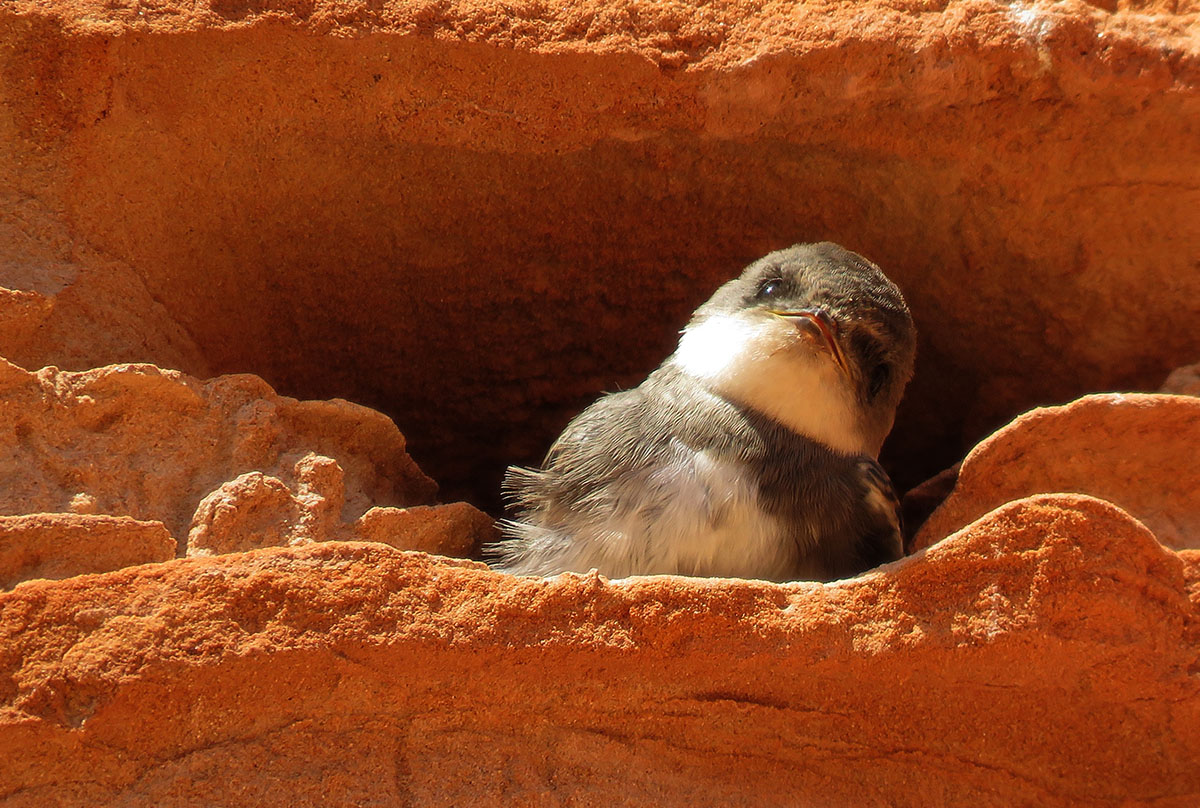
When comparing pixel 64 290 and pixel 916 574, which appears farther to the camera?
pixel 64 290

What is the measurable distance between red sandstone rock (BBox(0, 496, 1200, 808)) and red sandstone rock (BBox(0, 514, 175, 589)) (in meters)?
0.15

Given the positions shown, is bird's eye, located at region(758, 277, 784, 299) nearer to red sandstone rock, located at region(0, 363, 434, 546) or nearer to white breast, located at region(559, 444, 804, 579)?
white breast, located at region(559, 444, 804, 579)

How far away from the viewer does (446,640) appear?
6.47 feet

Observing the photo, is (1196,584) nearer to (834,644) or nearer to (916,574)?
(916,574)

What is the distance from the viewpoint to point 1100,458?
2.82m

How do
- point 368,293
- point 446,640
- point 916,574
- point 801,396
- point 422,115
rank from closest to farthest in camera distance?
point 446,640 → point 916,574 → point 801,396 → point 422,115 → point 368,293

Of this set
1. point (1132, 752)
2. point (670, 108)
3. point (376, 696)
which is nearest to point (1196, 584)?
point (1132, 752)

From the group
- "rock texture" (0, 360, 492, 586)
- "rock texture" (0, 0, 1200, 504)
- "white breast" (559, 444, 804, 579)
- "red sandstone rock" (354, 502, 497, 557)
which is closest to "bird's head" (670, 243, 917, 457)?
"white breast" (559, 444, 804, 579)

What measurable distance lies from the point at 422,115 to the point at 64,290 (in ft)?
3.41

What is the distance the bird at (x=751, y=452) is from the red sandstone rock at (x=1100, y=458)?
25 centimetres

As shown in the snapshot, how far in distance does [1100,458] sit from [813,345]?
0.77 m

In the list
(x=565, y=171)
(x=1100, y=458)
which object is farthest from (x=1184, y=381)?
(x=565, y=171)

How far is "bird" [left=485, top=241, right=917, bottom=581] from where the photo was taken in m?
2.60

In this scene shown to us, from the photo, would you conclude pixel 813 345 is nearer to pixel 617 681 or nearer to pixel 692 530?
pixel 692 530
